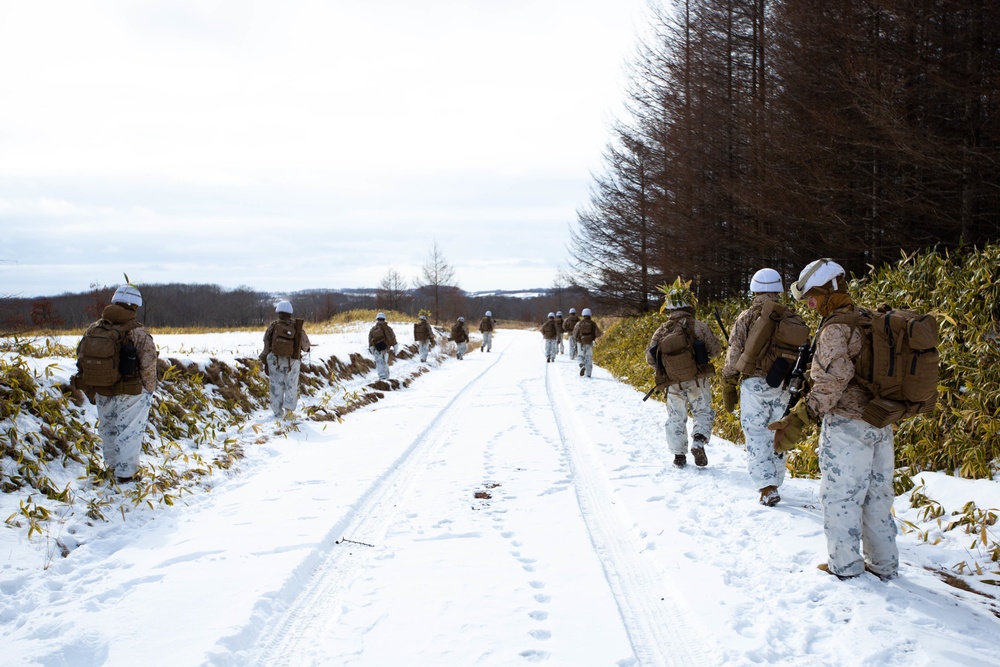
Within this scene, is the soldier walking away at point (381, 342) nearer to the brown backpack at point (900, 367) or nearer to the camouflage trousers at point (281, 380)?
the camouflage trousers at point (281, 380)

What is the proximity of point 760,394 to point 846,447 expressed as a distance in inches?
78.8

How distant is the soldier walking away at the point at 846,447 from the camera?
380 cm

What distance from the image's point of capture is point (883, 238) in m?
10.3

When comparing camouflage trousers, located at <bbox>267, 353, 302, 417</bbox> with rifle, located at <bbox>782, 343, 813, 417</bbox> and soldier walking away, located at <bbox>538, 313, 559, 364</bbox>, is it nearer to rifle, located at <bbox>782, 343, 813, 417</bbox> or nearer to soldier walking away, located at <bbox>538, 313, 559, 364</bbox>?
rifle, located at <bbox>782, 343, 813, 417</bbox>

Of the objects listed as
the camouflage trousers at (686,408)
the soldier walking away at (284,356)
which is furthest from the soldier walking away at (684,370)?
the soldier walking away at (284,356)

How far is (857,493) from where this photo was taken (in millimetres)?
3879

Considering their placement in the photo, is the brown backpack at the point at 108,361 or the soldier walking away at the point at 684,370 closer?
the brown backpack at the point at 108,361

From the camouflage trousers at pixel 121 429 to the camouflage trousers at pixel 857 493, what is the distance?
6.62 metres

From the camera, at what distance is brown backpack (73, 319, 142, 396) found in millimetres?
5945

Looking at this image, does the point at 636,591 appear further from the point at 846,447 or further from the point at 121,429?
the point at 121,429

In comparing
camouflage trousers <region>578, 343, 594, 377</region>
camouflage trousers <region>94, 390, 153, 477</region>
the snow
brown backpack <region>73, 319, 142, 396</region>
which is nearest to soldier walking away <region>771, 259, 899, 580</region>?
the snow

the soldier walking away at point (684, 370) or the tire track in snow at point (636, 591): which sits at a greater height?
the soldier walking away at point (684, 370)

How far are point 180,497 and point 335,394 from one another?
735cm

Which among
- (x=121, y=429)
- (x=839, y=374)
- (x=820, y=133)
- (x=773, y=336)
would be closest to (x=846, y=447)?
(x=839, y=374)
